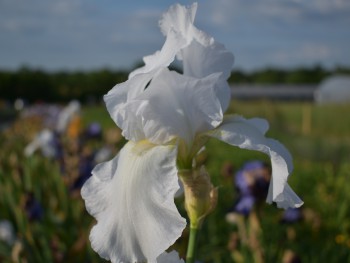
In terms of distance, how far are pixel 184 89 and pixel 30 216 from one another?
5.24 ft

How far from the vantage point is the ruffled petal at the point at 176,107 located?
0.96 metres

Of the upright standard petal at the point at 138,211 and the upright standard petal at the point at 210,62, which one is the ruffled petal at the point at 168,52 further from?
the upright standard petal at the point at 138,211

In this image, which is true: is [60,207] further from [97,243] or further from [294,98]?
[294,98]

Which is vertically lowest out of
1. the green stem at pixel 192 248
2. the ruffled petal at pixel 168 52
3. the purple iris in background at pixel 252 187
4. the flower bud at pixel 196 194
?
the purple iris in background at pixel 252 187

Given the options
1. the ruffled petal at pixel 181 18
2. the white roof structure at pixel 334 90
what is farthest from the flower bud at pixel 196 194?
the white roof structure at pixel 334 90

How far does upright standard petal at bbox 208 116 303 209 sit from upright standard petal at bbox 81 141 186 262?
103mm

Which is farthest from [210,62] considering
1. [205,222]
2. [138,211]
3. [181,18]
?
[205,222]

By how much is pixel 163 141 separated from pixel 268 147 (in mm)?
182

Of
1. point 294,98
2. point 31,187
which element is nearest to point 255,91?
point 294,98

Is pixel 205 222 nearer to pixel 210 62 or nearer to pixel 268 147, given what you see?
pixel 210 62

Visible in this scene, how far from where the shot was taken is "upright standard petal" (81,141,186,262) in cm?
83

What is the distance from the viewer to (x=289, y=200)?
3.13 feet

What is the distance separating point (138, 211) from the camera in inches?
33.2

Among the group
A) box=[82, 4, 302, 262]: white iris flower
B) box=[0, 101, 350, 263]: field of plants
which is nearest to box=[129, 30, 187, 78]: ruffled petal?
box=[82, 4, 302, 262]: white iris flower
